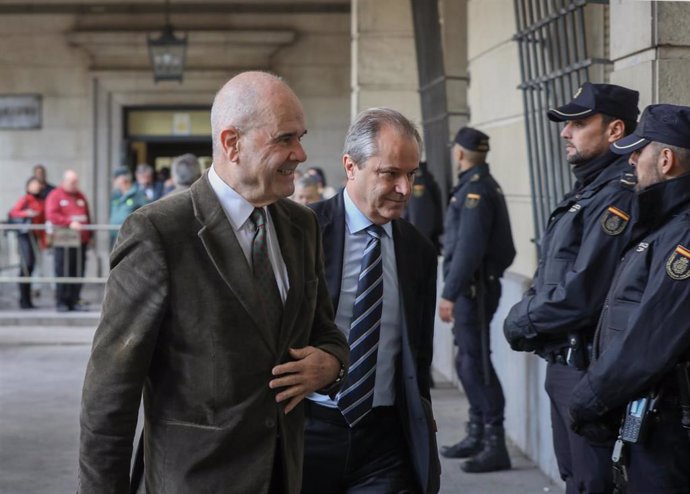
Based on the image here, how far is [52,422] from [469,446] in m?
3.31

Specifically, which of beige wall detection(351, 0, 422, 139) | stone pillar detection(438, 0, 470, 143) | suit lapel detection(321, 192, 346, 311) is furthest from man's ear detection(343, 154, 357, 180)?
beige wall detection(351, 0, 422, 139)

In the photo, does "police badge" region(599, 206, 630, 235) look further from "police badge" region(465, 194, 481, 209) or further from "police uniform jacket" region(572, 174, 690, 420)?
"police badge" region(465, 194, 481, 209)

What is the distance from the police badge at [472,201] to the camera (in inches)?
292

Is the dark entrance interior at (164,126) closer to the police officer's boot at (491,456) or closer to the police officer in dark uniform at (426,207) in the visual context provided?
the police officer in dark uniform at (426,207)

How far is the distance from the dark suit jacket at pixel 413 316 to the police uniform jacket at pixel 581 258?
76 cm

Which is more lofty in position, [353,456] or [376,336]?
[376,336]

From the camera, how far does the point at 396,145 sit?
4027 mm

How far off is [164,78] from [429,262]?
1285 centimetres

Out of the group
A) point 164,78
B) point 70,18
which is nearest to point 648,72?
point 164,78

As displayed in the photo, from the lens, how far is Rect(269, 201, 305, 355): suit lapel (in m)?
3.16

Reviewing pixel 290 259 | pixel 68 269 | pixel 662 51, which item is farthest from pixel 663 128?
pixel 68 269

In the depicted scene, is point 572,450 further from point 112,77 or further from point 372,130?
point 112,77

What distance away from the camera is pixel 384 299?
4.14 metres

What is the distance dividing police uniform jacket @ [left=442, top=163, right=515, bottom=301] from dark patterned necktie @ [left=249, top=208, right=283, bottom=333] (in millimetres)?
4281
